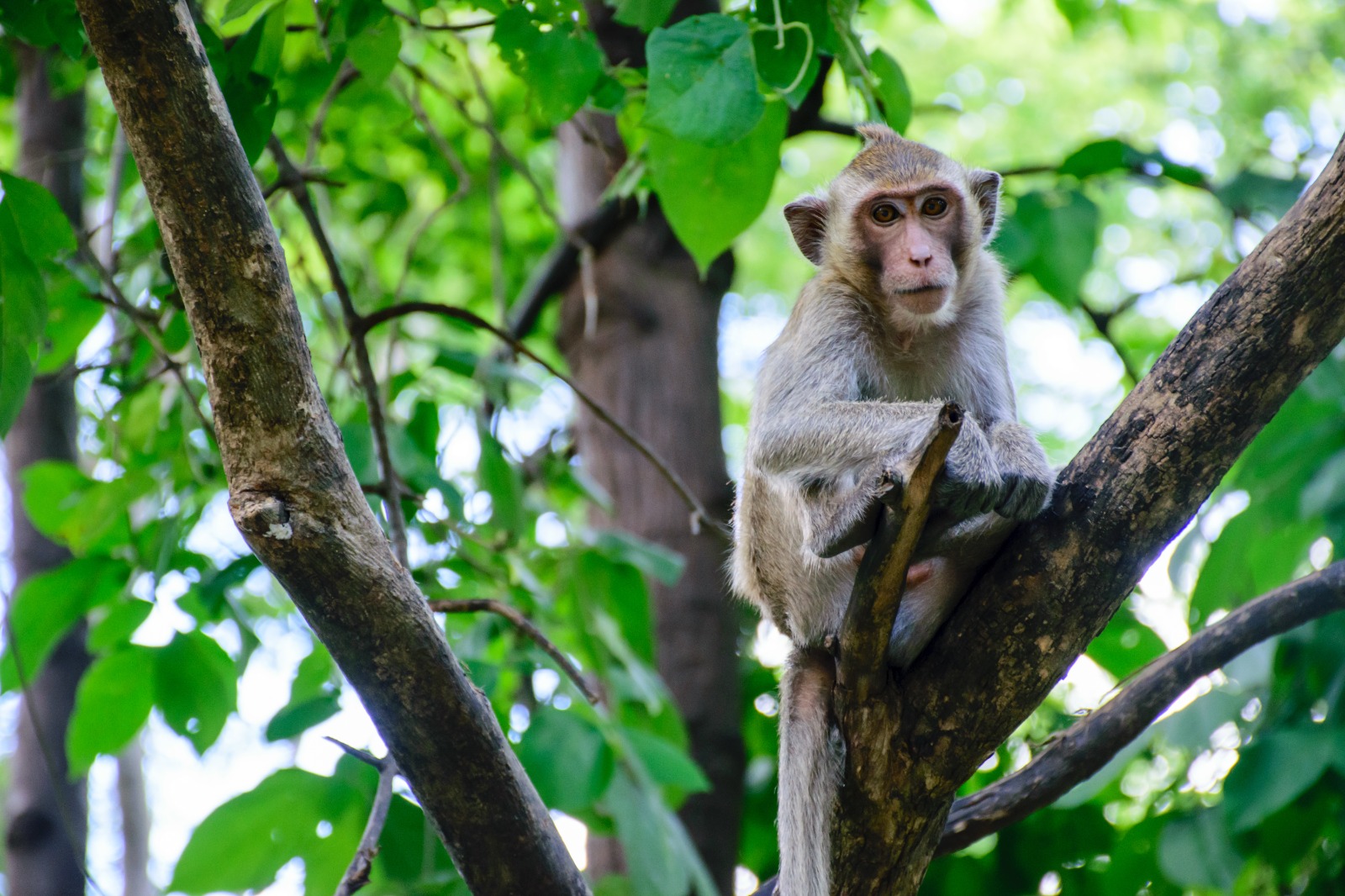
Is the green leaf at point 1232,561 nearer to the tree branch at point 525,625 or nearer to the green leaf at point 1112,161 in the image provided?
the green leaf at point 1112,161

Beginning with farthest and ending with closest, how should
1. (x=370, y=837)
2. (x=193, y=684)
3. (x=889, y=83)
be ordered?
(x=193, y=684) < (x=889, y=83) < (x=370, y=837)

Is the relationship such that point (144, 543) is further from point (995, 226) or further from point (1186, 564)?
point (1186, 564)

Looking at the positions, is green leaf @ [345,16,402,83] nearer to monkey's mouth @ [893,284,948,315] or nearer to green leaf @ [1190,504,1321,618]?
monkey's mouth @ [893,284,948,315]

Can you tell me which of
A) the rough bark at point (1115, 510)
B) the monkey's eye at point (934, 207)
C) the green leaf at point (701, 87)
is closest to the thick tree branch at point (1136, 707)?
the rough bark at point (1115, 510)

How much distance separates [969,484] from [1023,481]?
15 centimetres

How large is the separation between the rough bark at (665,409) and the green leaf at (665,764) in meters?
2.03

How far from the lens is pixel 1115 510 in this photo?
298 cm

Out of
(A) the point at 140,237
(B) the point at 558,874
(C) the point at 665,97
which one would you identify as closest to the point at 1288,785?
(B) the point at 558,874

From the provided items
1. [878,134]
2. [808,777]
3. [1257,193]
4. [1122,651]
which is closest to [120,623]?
[808,777]

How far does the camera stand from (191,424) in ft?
15.4

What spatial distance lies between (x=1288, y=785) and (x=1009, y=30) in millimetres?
12075

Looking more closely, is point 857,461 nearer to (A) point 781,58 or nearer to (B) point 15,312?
(A) point 781,58

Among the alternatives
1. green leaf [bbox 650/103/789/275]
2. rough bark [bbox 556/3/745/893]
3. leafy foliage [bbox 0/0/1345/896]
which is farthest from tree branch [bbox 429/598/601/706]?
rough bark [bbox 556/3/745/893]

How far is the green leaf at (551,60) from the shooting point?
352cm
